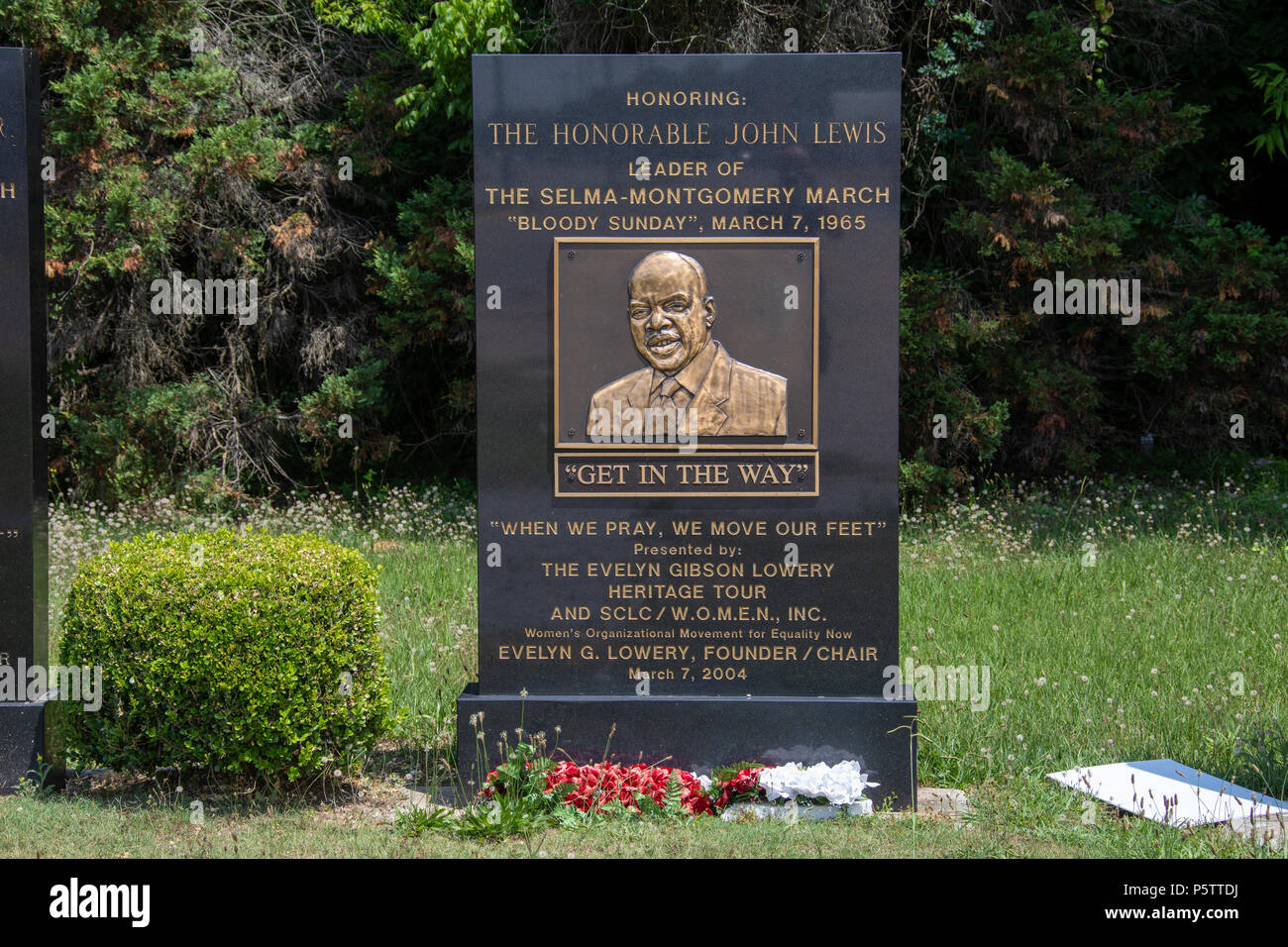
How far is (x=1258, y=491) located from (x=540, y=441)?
33.6ft

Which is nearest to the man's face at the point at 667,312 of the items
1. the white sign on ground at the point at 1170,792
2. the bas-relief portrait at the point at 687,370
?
the bas-relief portrait at the point at 687,370

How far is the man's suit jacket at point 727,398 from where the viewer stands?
5.57 m

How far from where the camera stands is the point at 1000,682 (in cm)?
700

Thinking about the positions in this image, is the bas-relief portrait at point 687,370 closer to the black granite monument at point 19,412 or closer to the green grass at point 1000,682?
the green grass at point 1000,682

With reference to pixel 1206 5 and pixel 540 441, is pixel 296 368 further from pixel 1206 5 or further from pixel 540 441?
pixel 1206 5

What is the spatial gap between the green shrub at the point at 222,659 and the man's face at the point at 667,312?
176 cm

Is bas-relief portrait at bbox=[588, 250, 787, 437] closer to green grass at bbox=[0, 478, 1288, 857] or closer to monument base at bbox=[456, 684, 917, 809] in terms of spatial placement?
monument base at bbox=[456, 684, 917, 809]

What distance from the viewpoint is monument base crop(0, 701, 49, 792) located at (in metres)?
5.58

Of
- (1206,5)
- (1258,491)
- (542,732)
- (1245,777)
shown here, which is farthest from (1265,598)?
(1206,5)

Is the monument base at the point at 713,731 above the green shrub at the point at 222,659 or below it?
below

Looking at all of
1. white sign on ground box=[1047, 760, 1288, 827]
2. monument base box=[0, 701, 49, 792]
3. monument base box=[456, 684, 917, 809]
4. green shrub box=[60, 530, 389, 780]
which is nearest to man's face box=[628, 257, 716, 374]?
monument base box=[456, 684, 917, 809]

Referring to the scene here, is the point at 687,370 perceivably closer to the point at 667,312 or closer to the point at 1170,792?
the point at 667,312

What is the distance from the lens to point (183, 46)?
553 inches

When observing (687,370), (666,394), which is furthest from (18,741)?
(687,370)
